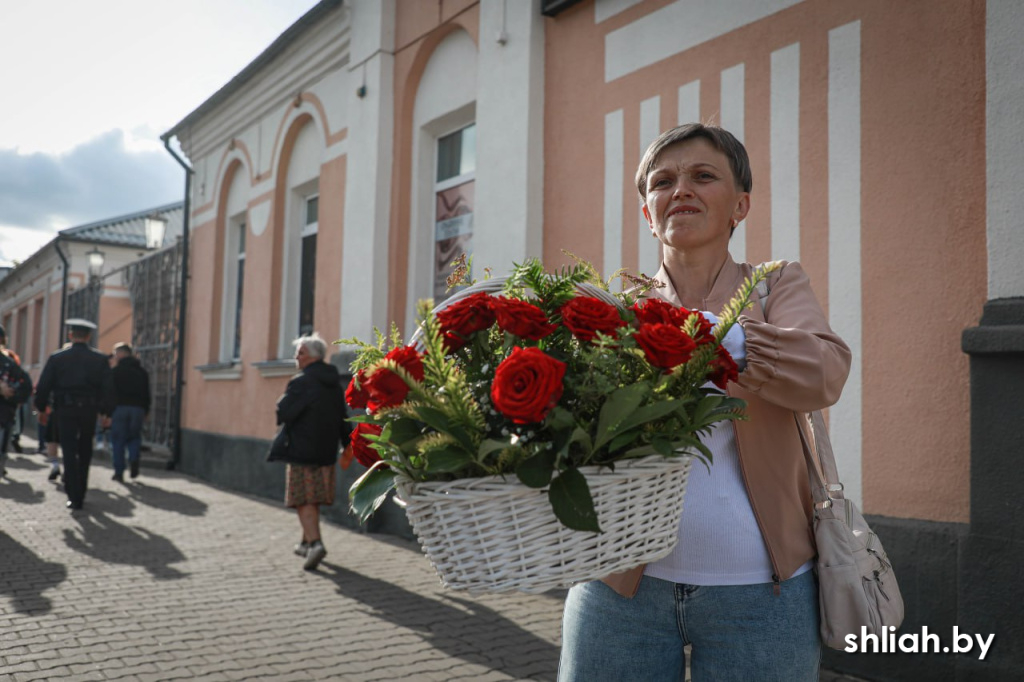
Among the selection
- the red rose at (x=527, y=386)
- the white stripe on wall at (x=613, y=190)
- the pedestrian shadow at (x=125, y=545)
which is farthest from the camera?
the pedestrian shadow at (x=125, y=545)

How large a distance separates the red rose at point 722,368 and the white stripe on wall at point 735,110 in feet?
11.7

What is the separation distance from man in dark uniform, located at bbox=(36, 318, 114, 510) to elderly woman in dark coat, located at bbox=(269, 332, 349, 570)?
10.3ft

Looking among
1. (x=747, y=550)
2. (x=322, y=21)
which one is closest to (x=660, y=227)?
(x=747, y=550)

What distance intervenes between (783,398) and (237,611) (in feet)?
14.1

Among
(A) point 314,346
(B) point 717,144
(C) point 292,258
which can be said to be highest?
(C) point 292,258

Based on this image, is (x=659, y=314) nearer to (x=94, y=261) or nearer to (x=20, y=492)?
(x=20, y=492)

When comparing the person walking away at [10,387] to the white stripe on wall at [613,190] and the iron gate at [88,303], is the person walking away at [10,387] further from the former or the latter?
the iron gate at [88,303]

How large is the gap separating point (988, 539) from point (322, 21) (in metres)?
8.27

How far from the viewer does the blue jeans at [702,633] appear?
5.12 ft

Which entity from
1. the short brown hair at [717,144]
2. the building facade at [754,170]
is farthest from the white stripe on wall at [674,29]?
the short brown hair at [717,144]

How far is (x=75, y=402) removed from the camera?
8336mm

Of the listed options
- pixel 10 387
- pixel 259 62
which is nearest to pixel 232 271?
pixel 259 62

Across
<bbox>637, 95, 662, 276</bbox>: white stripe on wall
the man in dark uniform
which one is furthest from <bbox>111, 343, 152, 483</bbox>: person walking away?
<bbox>637, 95, 662, 276</bbox>: white stripe on wall

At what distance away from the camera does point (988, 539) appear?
11.5 ft
